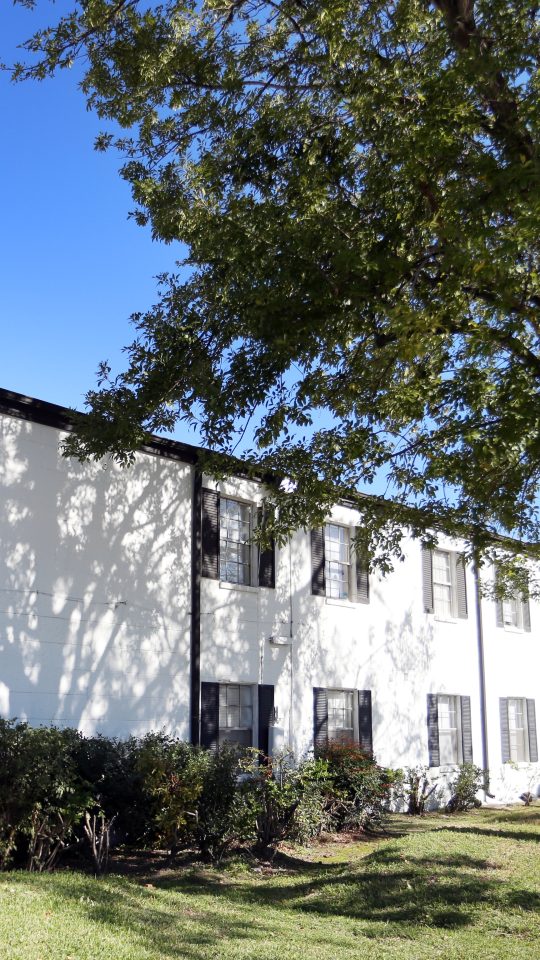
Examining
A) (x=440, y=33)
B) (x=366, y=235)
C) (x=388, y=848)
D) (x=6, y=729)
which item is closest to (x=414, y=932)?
(x=388, y=848)

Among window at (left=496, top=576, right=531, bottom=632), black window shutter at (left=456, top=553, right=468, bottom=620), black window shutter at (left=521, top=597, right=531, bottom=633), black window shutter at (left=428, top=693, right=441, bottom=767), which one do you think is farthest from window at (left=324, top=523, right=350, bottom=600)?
black window shutter at (left=521, top=597, right=531, bottom=633)

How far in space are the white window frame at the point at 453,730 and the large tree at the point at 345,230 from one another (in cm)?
943

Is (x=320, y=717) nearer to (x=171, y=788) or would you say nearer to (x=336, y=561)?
(x=336, y=561)

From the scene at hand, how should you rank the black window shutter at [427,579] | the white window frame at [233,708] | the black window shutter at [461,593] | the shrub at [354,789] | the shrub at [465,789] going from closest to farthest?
the white window frame at [233,708]
the shrub at [354,789]
the shrub at [465,789]
the black window shutter at [427,579]
the black window shutter at [461,593]

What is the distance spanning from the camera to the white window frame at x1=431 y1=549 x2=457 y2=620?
22047 mm

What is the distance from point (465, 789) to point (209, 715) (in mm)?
7741

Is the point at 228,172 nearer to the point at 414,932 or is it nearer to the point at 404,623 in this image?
the point at 414,932

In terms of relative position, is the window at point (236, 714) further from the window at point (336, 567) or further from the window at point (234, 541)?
the window at point (336, 567)

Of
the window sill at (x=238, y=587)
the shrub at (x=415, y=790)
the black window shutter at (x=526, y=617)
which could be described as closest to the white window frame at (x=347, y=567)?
the window sill at (x=238, y=587)

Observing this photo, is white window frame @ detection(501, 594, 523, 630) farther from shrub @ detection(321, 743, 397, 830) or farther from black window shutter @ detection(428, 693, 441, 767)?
shrub @ detection(321, 743, 397, 830)

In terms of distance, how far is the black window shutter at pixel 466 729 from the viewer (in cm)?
2170

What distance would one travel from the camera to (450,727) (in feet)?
71.7

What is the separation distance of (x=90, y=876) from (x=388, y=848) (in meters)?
4.65

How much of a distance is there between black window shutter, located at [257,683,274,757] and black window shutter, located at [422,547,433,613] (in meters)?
5.92
